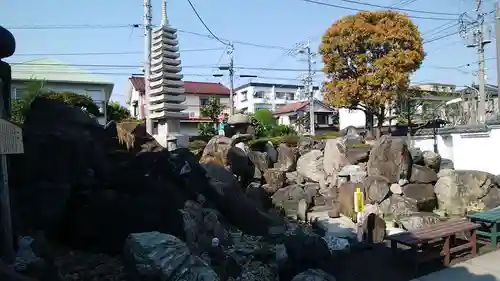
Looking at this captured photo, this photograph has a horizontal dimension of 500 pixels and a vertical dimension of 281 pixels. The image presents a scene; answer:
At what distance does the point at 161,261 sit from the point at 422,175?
Result: 12984 millimetres

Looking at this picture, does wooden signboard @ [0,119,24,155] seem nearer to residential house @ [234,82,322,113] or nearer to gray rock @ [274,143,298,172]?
gray rock @ [274,143,298,172]

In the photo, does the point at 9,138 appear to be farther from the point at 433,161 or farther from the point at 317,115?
the point at 317,115

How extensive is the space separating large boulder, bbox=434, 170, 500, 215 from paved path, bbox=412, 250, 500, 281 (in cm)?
686

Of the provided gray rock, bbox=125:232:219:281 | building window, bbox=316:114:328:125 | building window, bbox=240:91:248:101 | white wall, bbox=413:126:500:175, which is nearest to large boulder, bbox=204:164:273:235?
gray rock, bbox=125:232:219:281

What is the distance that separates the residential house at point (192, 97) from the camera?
40.4 meters

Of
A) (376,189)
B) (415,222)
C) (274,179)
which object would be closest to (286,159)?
(274,179)

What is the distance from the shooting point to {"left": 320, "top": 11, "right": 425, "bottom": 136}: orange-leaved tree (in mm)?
21938

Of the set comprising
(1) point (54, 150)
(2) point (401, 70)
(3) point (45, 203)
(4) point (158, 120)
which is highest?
(2) point (401, 70)

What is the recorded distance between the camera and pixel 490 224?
8.47 metres

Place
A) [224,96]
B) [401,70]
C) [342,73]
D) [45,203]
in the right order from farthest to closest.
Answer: [224,96]
[342,73]
[401,70]
[45,203]

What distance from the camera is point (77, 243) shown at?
6324 mm

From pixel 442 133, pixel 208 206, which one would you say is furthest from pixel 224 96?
pixel 208 206

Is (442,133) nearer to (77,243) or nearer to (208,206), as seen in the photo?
(208,206)

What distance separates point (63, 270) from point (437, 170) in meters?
14.9
